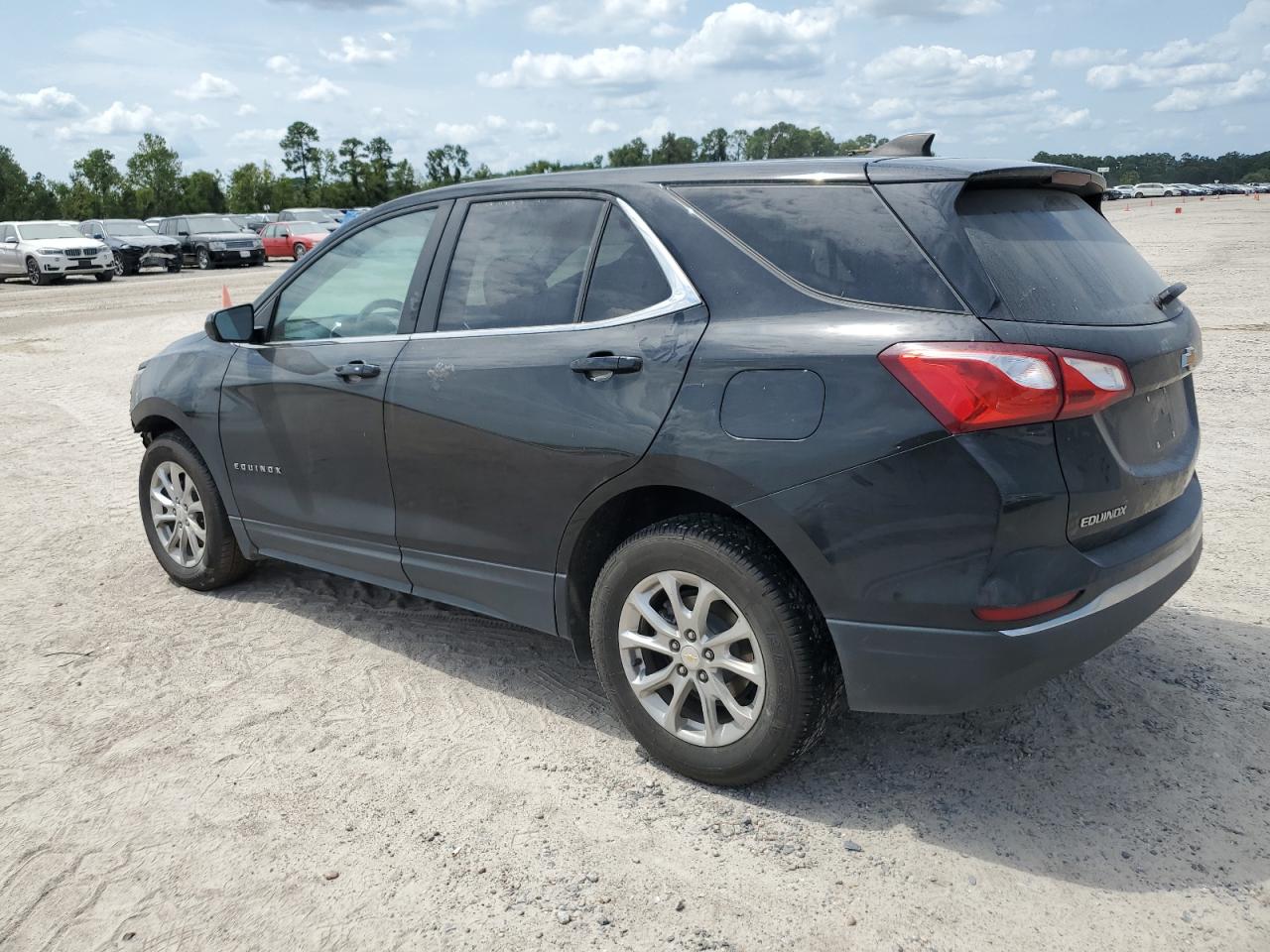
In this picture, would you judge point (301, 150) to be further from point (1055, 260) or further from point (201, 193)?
point (1055, 260)

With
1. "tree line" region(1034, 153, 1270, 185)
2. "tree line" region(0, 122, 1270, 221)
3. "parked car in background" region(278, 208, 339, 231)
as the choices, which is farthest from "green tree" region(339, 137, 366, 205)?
"tree line" region(1034, 153, 1270, 185)

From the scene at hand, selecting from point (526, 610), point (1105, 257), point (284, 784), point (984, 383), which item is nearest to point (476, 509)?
point (526, 610)

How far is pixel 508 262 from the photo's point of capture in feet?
12.7

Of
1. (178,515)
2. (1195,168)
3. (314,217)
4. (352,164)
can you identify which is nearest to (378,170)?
(352,164)

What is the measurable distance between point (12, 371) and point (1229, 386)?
1300cm

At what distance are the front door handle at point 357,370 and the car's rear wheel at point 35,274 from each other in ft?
96.4

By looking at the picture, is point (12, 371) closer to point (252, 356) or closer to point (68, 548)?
point (68, 548)

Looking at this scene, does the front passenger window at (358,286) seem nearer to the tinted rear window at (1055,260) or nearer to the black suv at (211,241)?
the tinted rear window at (1055,260)

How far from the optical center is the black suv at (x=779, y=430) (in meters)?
2.79

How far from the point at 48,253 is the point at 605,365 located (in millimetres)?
30583

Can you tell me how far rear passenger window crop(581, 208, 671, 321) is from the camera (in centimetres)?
339

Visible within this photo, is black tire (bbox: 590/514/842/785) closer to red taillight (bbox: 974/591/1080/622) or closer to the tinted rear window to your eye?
red taillight (bbox: 974/591/1080/622)

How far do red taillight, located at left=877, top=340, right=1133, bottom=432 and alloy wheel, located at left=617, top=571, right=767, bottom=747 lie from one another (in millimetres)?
851

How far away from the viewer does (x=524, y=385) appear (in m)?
3.61
